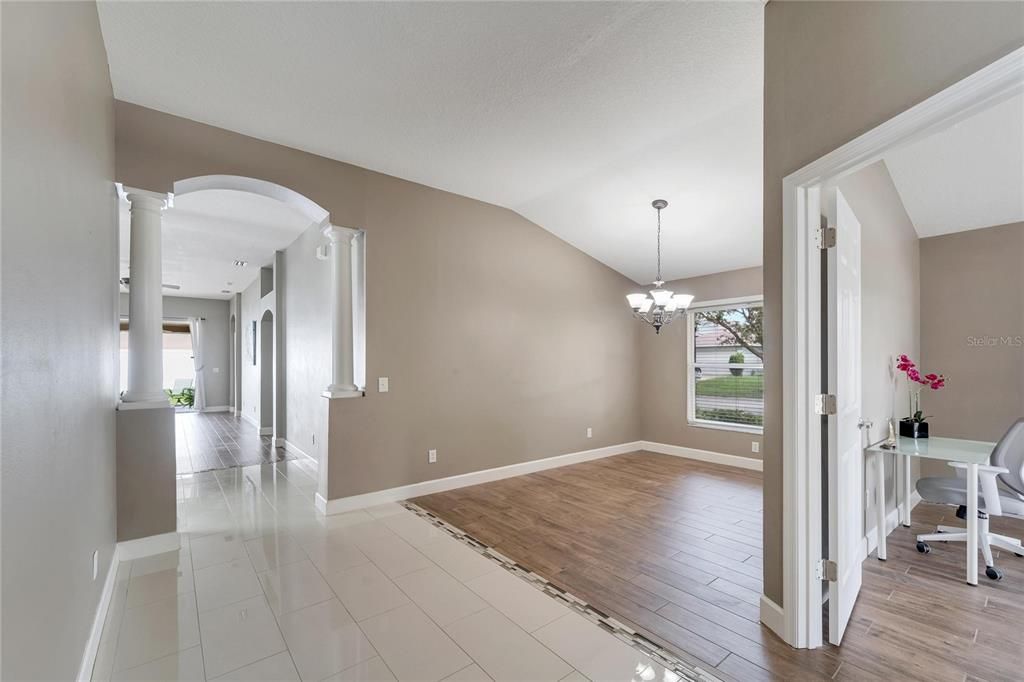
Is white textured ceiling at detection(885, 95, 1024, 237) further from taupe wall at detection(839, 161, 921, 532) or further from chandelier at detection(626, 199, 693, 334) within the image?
chandelier at detection(626, 199, 693, 334)

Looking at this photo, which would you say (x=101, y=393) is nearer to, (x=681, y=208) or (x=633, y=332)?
(x=681, y=208)

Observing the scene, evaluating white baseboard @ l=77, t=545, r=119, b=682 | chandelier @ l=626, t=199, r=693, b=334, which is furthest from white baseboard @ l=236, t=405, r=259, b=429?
chandelier @ l=626, t=199, r=693, b=334

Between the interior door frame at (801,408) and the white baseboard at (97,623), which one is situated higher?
the interior door frame at (801,408)

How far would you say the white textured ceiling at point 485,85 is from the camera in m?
2.26

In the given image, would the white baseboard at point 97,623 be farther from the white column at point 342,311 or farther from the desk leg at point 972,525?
the desk leg at point 972,525

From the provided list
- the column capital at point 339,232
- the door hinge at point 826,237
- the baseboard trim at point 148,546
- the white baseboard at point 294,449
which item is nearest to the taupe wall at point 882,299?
the door hinge at point 826,237

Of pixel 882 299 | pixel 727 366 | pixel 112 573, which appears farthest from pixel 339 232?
pixel 727 366

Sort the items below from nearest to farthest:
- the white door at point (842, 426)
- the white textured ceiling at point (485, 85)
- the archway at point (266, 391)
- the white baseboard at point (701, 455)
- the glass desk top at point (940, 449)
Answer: the white door at point (842, 426)
the white textured ceiling at point (485, 85)
the glass desk top at point (940, 449)
the white baseboard at point (701, 455)
the archway at point (266, 391)

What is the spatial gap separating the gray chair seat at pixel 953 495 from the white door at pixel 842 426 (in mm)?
1148

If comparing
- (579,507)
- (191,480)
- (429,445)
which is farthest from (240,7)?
(191,480)

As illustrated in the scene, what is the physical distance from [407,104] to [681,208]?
281 cm

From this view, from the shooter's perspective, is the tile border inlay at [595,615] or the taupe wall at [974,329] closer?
the tile border inlay at [595,615]

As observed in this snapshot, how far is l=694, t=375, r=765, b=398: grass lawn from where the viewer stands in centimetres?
546

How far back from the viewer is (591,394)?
5848 mm
